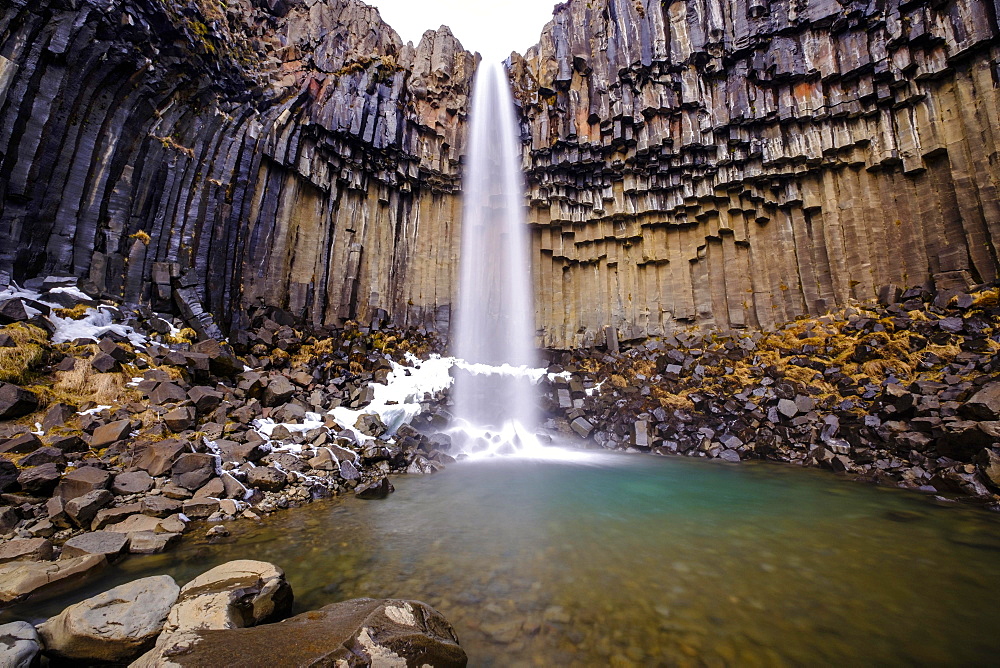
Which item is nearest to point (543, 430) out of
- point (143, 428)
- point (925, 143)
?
point (143, 428)

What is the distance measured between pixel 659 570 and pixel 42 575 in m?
5.39

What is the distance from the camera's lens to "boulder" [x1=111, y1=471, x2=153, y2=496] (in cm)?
491

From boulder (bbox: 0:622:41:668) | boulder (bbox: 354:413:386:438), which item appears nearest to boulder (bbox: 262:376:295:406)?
boulder (bbox: 354:413:386:438)

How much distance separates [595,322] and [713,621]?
16710mm

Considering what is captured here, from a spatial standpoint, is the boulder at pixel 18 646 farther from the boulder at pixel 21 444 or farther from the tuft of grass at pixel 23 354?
the tuft of grass at pixel 23 354

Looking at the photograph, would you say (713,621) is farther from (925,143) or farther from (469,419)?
(925,143)

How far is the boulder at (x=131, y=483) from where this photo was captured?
16.1 ft

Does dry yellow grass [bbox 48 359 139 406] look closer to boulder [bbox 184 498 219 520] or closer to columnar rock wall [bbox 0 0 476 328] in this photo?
boulder [bbox 184 498 219 520]

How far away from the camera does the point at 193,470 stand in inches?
219

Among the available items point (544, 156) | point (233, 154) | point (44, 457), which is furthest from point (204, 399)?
point (544, 156)

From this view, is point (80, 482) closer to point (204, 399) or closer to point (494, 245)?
point (204, 399)

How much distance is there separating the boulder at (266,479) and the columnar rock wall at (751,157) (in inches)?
579

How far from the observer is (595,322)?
1912 cm

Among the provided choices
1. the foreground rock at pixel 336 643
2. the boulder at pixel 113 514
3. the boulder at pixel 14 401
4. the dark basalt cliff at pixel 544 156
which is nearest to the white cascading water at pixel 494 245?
the dark basalt cliff at pixel 544 156
